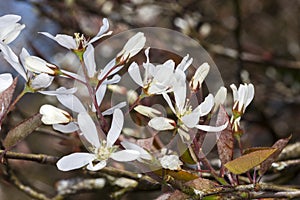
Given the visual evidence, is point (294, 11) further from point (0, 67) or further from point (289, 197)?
point (289, 197)

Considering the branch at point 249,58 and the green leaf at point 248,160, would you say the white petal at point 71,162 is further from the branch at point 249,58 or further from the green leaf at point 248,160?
the branch at point 249,58

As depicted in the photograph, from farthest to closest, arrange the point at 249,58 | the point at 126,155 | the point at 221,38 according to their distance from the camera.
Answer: the point at 221,38, the point at 249,58, the point at 126,155

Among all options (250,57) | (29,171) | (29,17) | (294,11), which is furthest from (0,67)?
(294,11)

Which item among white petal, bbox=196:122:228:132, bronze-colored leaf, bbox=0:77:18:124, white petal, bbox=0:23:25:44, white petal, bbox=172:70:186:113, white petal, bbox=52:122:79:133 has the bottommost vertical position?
bronze-colored leaf, bbox=0:77:18:124

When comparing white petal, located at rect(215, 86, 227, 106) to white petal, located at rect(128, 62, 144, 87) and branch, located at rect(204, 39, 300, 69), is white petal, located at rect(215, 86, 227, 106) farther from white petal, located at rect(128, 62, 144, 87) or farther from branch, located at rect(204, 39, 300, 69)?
branch, located at rect(204, 39, 300, 69)

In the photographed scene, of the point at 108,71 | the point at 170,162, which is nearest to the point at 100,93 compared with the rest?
the point at 108,71

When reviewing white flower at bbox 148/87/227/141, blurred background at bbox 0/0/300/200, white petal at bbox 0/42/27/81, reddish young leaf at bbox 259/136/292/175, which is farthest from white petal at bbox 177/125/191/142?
blurred background at bbox 0/0/300/200

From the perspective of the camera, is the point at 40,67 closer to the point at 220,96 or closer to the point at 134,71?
the point at 134,71
